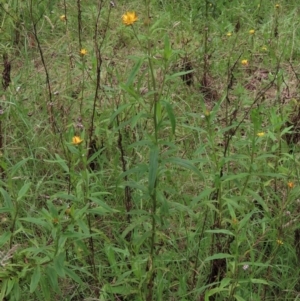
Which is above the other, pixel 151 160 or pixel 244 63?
pixel 151 160

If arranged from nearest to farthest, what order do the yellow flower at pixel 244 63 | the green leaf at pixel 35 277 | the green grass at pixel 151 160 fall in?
the green leaf at pixel 35 277 < the green grass at pixel 151 160 < the yellow flower at pixel 244 63

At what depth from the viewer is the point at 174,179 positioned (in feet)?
8.39

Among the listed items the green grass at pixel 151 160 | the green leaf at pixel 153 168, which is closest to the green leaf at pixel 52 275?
the green grass at pixel 151 160

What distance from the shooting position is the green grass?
1.83m

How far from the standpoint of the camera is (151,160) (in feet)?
5.56

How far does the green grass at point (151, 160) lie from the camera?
1826 mm

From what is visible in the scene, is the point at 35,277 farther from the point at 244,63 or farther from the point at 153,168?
the point at 244,63

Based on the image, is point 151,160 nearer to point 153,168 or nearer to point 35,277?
point 153,168

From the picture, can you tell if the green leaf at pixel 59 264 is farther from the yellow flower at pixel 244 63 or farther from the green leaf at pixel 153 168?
the yellow flower at pixel 244 63

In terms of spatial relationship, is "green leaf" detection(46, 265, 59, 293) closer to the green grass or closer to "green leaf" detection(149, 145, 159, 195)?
the green grass

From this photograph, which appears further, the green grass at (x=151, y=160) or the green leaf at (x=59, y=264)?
the green grass at (x=151, y=160)

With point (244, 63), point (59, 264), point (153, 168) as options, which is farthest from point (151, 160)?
point (244, 63)

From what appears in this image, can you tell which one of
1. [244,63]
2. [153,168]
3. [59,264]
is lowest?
[244,63]

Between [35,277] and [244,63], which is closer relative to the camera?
[35,277]
